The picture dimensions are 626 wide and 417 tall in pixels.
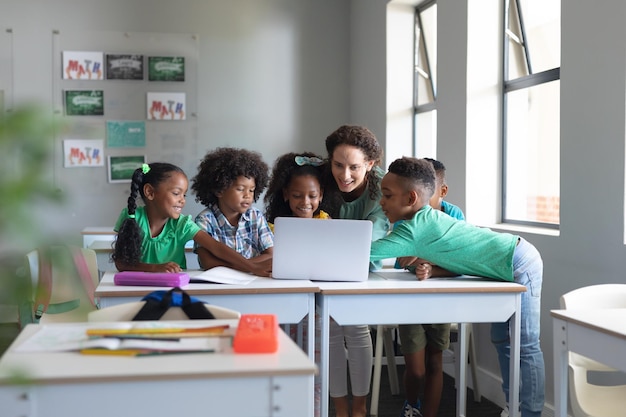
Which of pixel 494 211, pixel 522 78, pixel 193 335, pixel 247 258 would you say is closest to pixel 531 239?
pixel 494 211

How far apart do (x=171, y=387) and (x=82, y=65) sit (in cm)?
442

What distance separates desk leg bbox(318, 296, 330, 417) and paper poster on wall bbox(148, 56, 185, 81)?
11.3ft

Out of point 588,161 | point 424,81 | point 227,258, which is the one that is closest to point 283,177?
point 227,258

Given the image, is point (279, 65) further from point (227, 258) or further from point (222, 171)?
point (227, 258)

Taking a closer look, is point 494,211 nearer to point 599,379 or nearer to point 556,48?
point 556,48

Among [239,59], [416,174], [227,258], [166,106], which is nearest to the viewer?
[416,174]

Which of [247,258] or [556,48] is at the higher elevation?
[556,48]

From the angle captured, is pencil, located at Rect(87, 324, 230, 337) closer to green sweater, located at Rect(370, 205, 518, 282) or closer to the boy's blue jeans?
green sweater, located at Rect(370, 205, 518, 282)

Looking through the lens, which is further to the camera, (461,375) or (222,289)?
(461,375)

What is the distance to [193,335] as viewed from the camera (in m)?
1.55

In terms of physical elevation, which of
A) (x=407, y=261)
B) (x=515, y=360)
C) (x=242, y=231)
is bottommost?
(x=515, y=360)

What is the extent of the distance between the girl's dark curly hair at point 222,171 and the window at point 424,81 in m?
2.05

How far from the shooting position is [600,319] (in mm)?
1826

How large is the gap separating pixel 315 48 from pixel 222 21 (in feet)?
2.52
